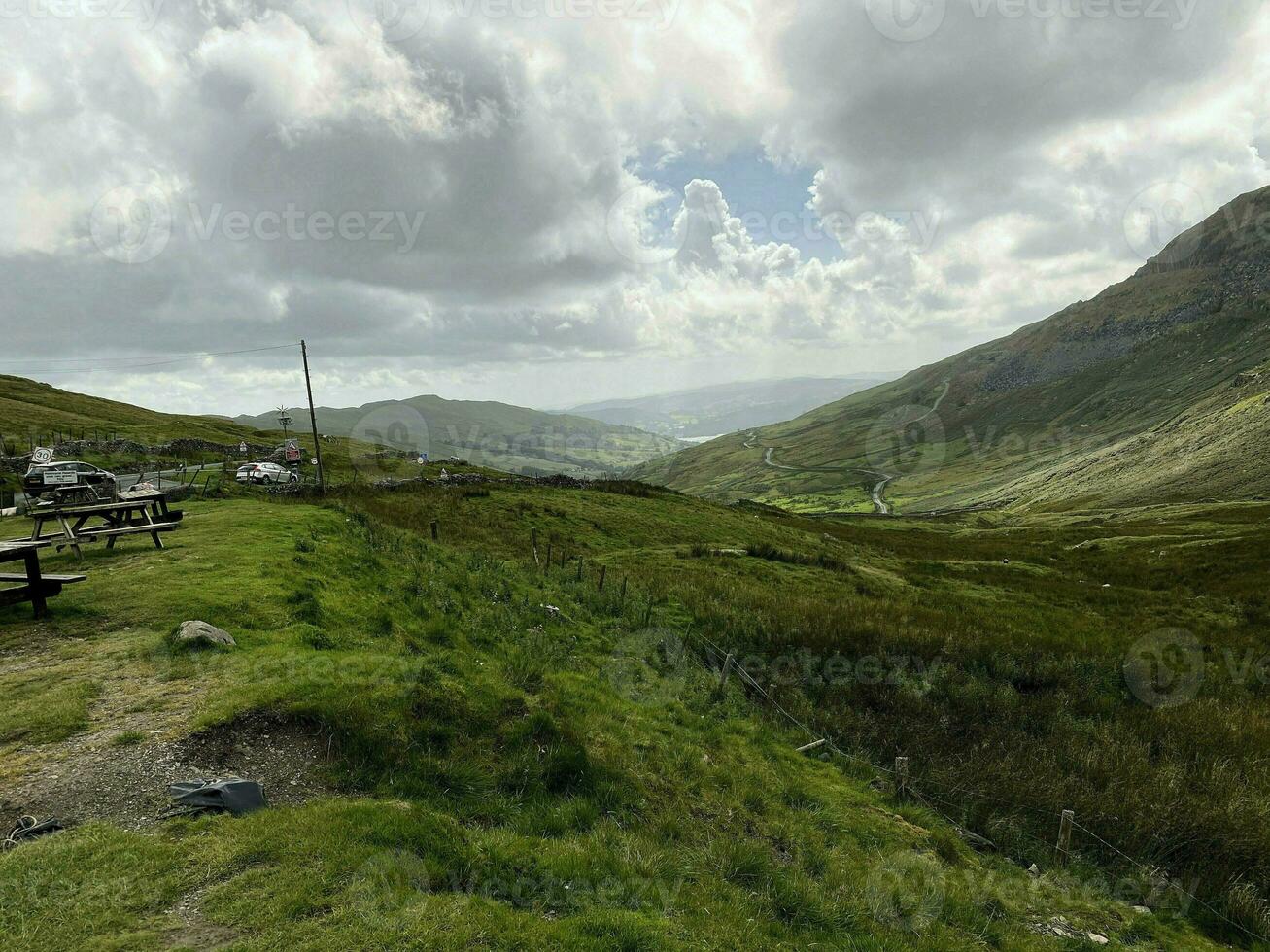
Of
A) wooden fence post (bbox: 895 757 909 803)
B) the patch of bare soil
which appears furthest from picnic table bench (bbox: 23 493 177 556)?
wooden fence post (bbox: 895 757 909 803)

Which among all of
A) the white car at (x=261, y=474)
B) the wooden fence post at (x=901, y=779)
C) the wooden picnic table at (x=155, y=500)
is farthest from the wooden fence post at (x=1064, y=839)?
the white car at (x=261, y=474)

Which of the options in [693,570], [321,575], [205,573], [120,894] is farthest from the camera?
[693,570]

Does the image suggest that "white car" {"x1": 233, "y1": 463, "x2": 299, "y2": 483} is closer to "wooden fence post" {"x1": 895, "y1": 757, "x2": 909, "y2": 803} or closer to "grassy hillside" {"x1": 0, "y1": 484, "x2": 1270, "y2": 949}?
"grassy hillside" {"x1": 0, "y1": 484, "x2": 1270, "y2": 949}

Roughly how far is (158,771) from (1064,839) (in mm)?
15860

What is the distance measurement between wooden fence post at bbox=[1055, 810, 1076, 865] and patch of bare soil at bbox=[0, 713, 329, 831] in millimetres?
13706

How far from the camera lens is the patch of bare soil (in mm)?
6688

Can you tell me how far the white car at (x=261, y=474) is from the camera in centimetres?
4665

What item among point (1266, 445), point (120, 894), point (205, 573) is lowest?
point (1266, 445)

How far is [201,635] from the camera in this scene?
35.2ft

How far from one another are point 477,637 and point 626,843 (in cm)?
809

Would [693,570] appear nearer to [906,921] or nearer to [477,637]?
[477,637]

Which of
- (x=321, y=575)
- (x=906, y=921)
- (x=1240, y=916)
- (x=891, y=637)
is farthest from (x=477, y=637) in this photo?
(x=1240, y=916)

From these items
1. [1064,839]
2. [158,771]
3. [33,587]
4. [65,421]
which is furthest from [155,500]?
[65,421]

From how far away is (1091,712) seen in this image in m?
17.8
